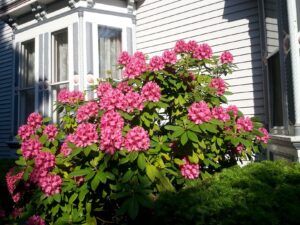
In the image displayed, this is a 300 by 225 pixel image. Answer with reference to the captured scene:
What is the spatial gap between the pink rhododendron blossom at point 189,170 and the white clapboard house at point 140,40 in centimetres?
140

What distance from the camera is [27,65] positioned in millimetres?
9188

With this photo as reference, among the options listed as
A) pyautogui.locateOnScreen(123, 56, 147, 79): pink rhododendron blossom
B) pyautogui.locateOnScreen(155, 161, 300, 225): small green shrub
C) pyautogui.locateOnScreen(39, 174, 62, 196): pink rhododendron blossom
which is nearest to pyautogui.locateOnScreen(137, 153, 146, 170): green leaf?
pyautogui.locateOnScreen(155, 161, 300, 225): small green shrub

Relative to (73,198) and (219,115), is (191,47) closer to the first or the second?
(219,115)

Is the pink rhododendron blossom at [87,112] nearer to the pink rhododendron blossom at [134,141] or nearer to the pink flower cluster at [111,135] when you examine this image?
the pink flower cluster at [111,135]

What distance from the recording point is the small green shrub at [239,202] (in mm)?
2379

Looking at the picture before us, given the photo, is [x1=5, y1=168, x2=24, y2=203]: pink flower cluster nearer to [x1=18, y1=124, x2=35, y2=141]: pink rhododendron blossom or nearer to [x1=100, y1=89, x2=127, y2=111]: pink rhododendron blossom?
[x1=18, y1=124, x2=35, y2=141]: pink rhododendron blossom

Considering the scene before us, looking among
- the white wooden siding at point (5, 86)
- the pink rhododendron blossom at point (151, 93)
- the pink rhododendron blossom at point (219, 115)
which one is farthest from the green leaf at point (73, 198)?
the white wooden siding at point (5, 86)

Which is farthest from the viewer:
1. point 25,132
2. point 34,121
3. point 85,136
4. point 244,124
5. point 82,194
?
point 34,121

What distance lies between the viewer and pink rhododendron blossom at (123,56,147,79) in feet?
13.8

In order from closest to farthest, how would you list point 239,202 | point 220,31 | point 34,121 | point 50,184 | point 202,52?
point 239,202, point 50,184, point 34,121, point 202,52, point 220,31

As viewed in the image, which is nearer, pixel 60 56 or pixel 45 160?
pixel 45 160

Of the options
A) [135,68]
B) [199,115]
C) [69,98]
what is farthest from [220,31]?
[199,115]

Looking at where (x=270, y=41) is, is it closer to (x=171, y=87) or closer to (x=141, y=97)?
(x=171, y=87)

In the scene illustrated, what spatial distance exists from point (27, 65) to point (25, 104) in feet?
3.39
